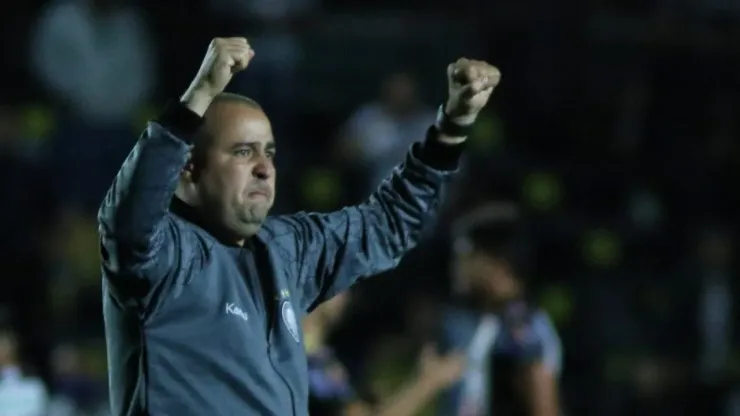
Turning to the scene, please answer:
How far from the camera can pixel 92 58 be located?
9.76 meters

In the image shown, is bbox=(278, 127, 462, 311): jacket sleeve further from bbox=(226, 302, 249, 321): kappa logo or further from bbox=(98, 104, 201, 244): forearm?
bbox=(98, 104, 201, 244): forearm

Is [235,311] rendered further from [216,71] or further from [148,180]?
[216,71]

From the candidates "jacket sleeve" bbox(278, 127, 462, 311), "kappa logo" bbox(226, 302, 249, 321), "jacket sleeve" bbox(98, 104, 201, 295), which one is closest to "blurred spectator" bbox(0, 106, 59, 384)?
"jacket sleeve" bbox(278, 127, 462, 311)

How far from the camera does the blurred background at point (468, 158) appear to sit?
9203 millimetres

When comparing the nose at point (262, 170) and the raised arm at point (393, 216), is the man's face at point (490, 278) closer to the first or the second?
the raised arm at point (393, 216)

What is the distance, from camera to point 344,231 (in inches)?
163

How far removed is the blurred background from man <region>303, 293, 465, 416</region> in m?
2.59

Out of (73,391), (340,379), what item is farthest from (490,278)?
(73,391)

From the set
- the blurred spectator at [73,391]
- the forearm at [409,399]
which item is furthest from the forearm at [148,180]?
the blurred spectator at [73,391]

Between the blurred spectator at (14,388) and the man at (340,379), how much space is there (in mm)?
1608

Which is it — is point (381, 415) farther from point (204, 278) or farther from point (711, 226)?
point (711, 226)

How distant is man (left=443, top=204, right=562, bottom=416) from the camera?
5316 millimetres

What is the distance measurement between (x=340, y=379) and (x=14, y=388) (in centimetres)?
198

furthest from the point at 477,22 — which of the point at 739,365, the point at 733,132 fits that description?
the point at 739,365
